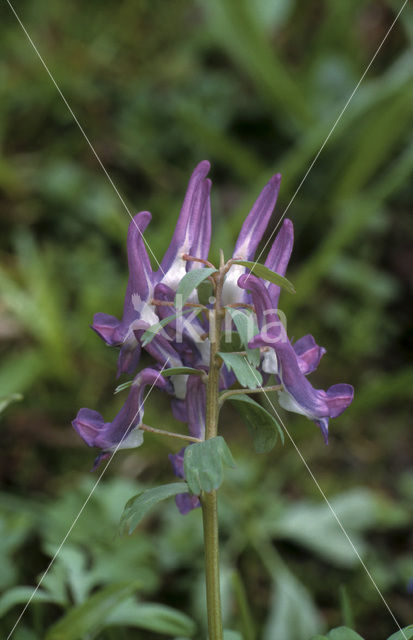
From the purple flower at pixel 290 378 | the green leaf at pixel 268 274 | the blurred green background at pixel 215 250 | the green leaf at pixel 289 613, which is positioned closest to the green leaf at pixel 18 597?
the blurred green background at pixel 215 250

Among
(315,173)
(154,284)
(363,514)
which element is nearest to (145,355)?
Result: (363,514)

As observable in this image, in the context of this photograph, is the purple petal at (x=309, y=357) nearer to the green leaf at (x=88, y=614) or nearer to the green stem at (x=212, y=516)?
the green stem at (x=212, y=516)

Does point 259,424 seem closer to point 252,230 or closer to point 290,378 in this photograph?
point 290,378

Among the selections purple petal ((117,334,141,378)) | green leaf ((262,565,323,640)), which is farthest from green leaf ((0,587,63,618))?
green leaf ((262,565,323,640))

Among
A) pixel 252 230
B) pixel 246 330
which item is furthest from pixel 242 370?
pixel 252 230

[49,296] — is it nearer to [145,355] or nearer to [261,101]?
[145,355]

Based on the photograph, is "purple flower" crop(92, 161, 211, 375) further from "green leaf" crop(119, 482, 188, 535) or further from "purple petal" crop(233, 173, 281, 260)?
"green leaf" crop(119, 482, 188, 535)
